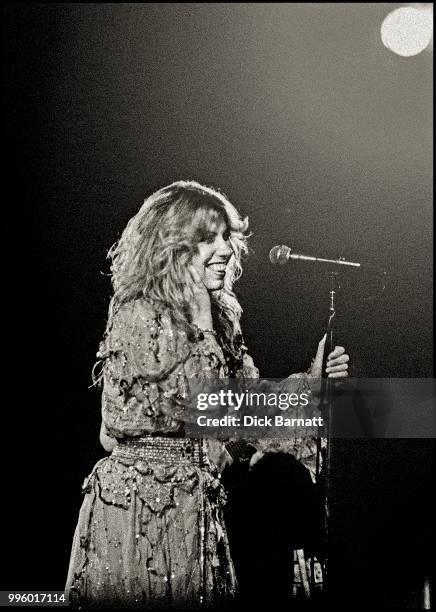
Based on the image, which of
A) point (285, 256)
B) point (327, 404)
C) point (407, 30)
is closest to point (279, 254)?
point (285, 256)

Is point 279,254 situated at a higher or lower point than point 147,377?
higher

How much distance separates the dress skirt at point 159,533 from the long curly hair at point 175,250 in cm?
39

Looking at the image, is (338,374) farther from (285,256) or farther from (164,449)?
(164,449)

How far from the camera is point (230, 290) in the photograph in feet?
5.95

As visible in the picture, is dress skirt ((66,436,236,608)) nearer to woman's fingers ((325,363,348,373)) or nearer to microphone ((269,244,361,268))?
woman's fingers ((325,363,348,373))

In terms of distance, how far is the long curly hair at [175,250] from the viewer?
176 cm

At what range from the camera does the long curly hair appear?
5.76 feet

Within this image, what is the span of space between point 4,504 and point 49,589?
299 mm

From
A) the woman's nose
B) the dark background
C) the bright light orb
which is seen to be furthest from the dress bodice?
the bright light orb

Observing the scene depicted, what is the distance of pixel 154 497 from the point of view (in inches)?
65.0

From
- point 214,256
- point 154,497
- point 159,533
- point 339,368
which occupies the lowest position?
point 159,533

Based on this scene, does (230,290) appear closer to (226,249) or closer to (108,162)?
(226,249)

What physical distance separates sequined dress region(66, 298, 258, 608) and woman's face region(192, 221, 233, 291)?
7.4 inches

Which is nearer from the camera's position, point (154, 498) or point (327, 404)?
point (154, 498)
